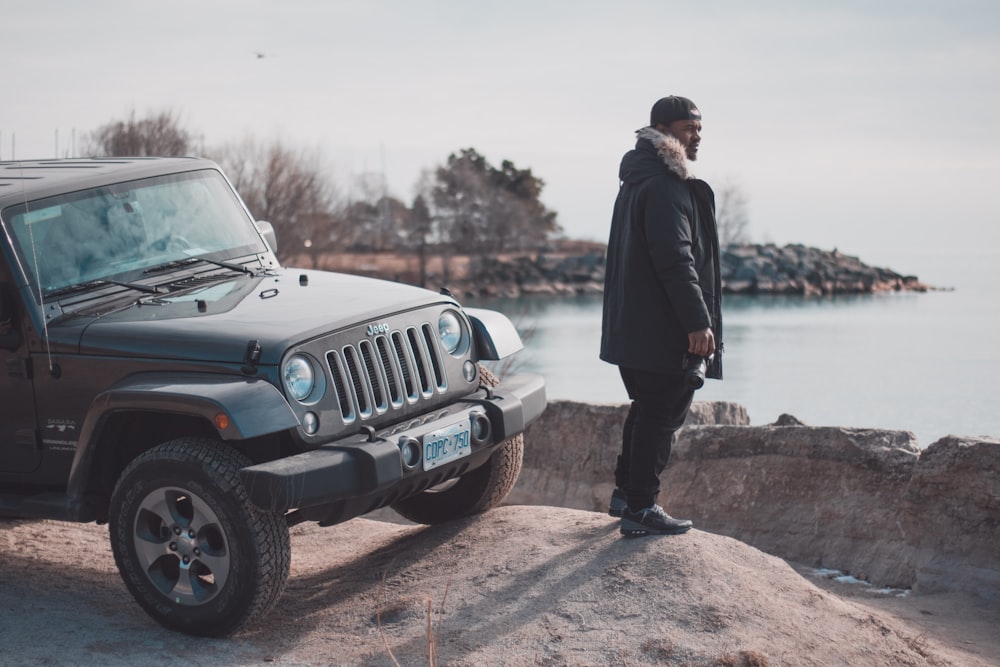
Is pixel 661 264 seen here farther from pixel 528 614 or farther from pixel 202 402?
pixel 202 402

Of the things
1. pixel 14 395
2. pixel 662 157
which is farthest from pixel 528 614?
pixel 14 395

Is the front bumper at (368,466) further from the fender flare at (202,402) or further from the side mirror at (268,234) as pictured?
the side mirror at (268,234)

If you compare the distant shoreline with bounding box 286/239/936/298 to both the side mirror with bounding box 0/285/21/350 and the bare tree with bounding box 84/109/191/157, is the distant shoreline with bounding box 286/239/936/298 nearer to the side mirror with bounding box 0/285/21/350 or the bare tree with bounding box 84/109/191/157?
the bare tree with bounding box 84/109/191/157

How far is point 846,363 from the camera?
33.5m

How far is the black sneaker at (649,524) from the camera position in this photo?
216 inches

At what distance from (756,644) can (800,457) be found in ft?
10.0

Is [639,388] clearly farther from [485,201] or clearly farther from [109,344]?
[485,201]

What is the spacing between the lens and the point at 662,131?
554 cm

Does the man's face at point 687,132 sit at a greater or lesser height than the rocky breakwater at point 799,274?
greater

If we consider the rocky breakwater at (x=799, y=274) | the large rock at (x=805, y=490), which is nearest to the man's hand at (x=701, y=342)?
the large rock at (x=805, y=490)

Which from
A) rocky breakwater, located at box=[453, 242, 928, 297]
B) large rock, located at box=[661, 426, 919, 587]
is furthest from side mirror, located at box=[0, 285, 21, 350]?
rocky breakwater, located at box=[453, 242, 928, 297]

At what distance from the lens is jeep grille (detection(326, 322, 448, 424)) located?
4.98 meters

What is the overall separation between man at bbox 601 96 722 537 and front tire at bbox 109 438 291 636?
1820 mm

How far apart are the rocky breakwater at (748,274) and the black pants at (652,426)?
60.7 metres
